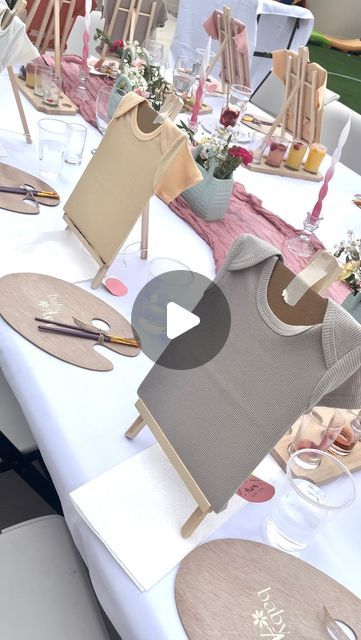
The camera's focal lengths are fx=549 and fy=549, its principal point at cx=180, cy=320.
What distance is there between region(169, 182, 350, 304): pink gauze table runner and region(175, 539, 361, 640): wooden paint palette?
0.79 metres

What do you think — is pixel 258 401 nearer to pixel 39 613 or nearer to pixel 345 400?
pixel 345 400

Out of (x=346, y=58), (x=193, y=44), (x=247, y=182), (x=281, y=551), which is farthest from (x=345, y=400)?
(x=346, y=58)

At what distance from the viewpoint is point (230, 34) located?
2.33m

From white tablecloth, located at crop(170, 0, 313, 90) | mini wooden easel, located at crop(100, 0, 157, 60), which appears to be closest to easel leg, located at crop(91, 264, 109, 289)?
mini wooden easel, located at crop(100, 0, 157, 60)

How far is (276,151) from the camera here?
6.68 feet

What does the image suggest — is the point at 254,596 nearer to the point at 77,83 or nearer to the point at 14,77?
the point at 14,77

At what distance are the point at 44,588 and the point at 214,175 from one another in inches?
42.5

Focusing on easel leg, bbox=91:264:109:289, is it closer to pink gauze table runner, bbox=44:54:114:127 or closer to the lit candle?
pink gauze table runner, bbox=44:54:114:127

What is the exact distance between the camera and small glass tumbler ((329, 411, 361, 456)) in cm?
94

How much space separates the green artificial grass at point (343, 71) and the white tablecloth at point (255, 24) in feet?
10.2

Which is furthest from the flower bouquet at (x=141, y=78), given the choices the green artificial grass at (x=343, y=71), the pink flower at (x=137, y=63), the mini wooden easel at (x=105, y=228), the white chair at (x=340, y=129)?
the green artificial grass at (x=343, y=71)

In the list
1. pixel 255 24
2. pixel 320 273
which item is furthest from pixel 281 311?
pixel 255 24

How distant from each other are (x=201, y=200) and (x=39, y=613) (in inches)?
42.8

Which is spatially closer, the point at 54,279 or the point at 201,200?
the point at 54,279
